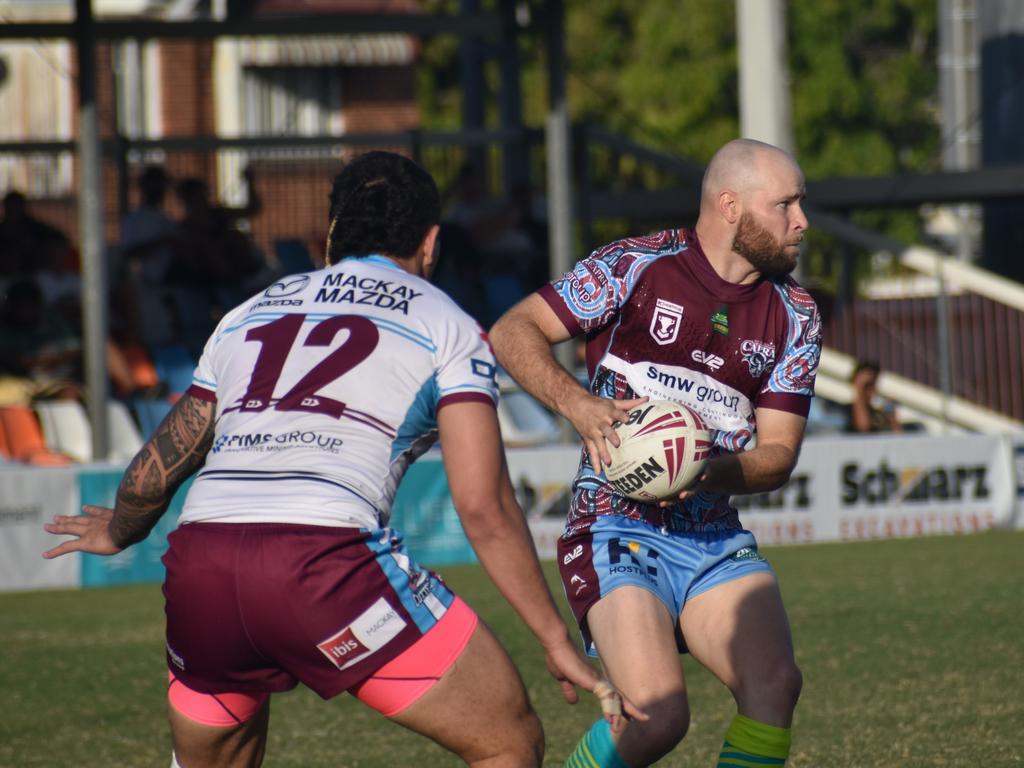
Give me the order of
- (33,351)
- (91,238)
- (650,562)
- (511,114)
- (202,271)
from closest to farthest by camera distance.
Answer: (650,562) < (91,238) < (33,351) < (202,271) < (511,114)

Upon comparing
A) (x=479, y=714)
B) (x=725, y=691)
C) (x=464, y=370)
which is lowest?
(x=725, y=691)

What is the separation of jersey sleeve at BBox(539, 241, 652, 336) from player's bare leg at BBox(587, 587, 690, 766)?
0.80 m

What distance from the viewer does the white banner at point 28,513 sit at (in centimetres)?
1293

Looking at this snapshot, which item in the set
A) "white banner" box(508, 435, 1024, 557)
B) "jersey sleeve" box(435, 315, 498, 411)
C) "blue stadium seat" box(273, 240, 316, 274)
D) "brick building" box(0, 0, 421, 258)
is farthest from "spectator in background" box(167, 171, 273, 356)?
"jersey sleeve" box(435, 315, 498, 411)

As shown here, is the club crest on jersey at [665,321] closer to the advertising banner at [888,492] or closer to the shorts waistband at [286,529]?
the shorts waistband at [286,529]

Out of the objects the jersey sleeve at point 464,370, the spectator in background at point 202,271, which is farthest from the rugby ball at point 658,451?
the spectator in background at point 202,271

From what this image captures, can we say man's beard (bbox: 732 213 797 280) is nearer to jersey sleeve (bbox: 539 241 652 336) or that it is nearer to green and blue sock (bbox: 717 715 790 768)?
jersey sleeve (bbox: 539 241 652 336)

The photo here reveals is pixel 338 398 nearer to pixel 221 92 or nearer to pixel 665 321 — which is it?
pixel 665 321

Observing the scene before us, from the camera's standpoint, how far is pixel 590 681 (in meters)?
3.78

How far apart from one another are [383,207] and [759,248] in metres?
1.44

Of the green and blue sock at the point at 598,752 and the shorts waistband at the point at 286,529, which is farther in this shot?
the green and blue sock at the point at 598,752

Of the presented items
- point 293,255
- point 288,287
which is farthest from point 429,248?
point 293,255

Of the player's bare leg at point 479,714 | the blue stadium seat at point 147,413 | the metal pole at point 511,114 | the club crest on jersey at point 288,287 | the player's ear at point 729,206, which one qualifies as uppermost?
the metal pole at point 511,114

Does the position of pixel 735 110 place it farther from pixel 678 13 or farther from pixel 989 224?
pixel 989 224
